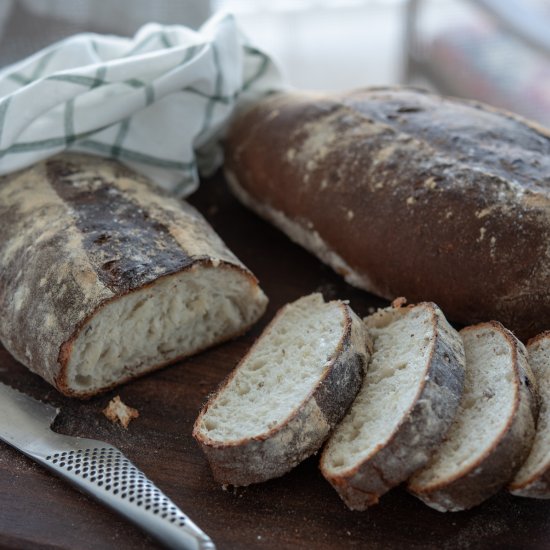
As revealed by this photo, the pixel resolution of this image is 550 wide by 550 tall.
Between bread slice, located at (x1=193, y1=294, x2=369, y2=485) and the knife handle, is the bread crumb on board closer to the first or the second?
the knife handle

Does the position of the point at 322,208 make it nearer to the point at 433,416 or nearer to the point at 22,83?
the point at 433,416

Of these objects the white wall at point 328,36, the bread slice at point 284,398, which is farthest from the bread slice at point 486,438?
the white wall at point 328,36

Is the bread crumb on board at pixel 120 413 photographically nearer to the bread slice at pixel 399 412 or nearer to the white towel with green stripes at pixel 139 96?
the bread slice at pixel 399 412

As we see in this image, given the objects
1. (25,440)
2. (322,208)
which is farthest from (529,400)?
(25,440)

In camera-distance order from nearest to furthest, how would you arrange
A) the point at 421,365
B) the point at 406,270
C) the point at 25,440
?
the point at 421,365 → the point at 25,440 → the point at 406,270

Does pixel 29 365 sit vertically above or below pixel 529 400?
below

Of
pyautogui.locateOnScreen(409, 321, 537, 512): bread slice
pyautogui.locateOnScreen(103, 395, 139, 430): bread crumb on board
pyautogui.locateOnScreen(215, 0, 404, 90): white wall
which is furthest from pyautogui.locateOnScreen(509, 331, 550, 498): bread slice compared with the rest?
pyautogui.locateOnScreen(215, 0, 404, 90): white wall
